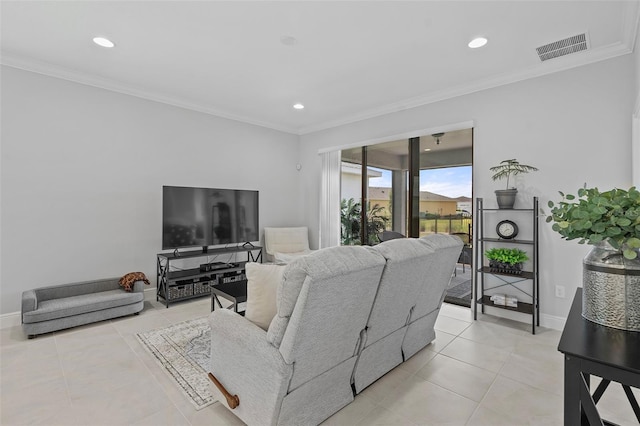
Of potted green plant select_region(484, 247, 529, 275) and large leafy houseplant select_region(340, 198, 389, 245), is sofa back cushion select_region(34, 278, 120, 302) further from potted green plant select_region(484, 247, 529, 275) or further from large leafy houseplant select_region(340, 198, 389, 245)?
potted green plant select_region(484, 247, 529, 275)

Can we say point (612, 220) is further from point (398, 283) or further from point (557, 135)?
point (557, 135)

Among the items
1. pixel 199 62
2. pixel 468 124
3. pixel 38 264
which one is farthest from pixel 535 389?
pixel 38 264

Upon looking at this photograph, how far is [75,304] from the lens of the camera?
327 cm

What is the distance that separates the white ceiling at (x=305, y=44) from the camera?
8.16ft

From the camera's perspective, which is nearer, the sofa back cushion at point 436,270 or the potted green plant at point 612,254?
the potted green plant at point 612,254

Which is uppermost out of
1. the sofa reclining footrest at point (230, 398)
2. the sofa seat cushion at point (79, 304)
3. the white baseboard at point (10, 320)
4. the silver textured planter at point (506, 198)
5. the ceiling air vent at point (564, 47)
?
the ceiling air vent at point (564, 47)

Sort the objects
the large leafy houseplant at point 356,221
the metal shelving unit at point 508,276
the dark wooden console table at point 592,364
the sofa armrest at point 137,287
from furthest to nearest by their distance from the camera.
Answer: the large leafy houseplant at point 356,221
the sofa armrest at point 137,287
the metal shelving unit at point 508,276
the dark wooden console table at point 592,364

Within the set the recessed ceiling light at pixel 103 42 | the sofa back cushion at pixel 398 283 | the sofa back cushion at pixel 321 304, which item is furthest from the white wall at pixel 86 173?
the sofa back cushion at pixel 398 283

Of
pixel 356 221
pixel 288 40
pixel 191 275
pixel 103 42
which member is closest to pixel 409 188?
pixel 356 221

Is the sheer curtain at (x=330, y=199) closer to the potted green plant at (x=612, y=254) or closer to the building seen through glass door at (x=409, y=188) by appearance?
the building seen through glass door at (x=409, y=188)

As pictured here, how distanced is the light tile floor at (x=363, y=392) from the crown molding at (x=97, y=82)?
2.82 metres

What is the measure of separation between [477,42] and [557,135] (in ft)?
4.44

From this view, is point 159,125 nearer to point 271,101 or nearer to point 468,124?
point 271,101

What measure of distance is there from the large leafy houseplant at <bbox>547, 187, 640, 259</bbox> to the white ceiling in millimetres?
1963
